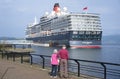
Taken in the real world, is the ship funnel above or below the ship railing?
above

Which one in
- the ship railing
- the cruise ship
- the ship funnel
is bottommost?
the ship railing

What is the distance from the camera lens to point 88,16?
359ft

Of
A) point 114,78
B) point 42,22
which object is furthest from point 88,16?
point 114,78

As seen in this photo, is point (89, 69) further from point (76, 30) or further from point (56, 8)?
point (56, 8)

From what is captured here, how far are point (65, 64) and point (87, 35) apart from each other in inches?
3568

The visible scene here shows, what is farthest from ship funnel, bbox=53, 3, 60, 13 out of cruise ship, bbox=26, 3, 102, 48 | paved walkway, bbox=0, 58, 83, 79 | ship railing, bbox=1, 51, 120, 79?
Result: paved walkway, bbox=0, 58, 83, 79

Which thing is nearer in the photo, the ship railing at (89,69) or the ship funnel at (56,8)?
the ship railing at (89,69)

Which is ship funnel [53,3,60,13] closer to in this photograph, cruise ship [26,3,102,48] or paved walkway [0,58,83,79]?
cruise ship [26,3,102,48]

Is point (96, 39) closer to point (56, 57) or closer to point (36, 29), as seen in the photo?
point (36, 29)

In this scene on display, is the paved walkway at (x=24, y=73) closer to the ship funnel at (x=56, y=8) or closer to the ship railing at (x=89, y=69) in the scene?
the ship railing at (x=89, y=69)

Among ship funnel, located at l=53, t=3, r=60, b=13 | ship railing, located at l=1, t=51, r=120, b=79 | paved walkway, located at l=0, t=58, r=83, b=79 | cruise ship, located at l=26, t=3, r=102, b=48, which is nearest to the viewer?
ship railing, located at l=1, t=51, r=120, b=79

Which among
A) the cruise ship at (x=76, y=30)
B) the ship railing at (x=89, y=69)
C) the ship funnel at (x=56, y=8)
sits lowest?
the ship railing at (x=89, y=69)

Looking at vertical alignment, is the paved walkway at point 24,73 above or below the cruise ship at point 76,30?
below

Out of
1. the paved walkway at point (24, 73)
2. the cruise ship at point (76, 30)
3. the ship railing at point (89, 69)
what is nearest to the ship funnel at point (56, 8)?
the cruise ship at point (76, 30)
